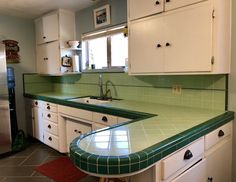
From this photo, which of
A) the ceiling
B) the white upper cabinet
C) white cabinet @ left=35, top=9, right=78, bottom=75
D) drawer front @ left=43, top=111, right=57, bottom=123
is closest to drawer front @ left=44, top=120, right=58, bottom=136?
drawer front @ left=43, top=111, right=57, bottom=123

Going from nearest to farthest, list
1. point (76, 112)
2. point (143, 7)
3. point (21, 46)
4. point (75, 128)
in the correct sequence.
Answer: point (143, 7) < point (76, 112) < point (75, 128) < point (21, 46)

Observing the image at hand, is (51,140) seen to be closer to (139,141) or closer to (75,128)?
(75,128)

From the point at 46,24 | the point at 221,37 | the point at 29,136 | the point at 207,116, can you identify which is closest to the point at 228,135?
the point at 207,116

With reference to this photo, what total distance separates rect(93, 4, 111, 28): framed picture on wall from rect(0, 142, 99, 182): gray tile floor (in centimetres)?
219

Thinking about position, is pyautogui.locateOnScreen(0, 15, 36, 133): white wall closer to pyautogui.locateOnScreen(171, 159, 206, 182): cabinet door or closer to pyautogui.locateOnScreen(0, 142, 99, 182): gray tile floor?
pyautogui.locateOnScreen(0, 142, 99, 182): gray tile floor

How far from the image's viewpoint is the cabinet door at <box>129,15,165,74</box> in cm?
206

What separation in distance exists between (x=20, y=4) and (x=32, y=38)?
3.38 ft

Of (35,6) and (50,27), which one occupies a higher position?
(35,6)

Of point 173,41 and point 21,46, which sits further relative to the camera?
point 21,46

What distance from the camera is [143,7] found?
7.01ft

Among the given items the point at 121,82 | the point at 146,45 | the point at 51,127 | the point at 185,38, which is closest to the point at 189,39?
the point at 185,38

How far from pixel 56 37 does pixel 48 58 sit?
469 millimetres

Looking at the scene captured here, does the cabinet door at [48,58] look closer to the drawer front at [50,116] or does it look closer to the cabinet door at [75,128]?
the drawer front at [50,116]

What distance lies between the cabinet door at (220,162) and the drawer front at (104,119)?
3.21 feet
